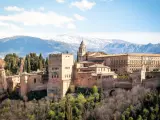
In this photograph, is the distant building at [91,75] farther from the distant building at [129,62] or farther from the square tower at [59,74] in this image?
the distant building at [129,62]

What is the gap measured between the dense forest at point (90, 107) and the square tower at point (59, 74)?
115 cm

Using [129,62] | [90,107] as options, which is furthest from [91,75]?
[129,62]

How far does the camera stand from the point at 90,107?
3419cm

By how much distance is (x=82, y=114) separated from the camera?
3403 cm

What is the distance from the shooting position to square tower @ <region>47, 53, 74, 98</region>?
38062 mm

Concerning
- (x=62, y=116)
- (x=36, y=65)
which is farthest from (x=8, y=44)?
(x=62, y=116)

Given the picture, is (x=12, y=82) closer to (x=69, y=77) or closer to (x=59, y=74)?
(x=59, y=74)

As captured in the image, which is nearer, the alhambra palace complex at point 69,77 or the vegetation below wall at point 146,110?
the vegetation below wall at point 146,110

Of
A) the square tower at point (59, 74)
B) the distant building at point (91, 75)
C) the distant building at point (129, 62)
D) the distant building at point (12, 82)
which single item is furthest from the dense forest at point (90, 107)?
the distant building at point (129, 62)

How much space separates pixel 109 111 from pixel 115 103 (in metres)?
1.29

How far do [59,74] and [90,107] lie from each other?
237 inches

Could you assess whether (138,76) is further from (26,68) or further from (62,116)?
(26,68)

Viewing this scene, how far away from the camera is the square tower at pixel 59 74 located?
125 ft

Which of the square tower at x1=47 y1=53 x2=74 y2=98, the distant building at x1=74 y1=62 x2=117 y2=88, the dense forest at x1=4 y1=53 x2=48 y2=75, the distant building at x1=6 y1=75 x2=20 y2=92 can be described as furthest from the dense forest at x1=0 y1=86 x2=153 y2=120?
the dense forest at x1=4 y1=53 x2=48 y2=75
